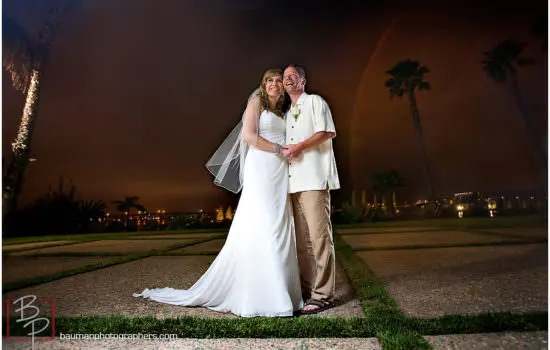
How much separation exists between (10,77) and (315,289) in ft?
12.6

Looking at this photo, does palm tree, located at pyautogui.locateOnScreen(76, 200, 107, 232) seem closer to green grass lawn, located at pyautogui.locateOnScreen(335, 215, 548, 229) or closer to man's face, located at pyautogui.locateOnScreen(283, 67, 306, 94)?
green grass lawn, located at pyautogui.locateOnScreen(335, 215, 548, 229)

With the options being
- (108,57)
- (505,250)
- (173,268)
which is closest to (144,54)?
(108,57)

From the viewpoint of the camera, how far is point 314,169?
236 cm

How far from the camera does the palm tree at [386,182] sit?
587 centimetres

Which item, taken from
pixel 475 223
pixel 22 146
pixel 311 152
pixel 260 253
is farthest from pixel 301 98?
pixel 475 223

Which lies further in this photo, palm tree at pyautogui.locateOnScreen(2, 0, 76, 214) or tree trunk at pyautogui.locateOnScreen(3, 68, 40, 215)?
tree trunk at pyautogui.locateOnScreen(3, 68, 40, 215)

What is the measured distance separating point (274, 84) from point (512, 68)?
205 centimetres

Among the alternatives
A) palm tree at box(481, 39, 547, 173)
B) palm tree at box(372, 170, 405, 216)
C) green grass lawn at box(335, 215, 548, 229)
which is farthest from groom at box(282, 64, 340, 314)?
green grass lawn at box(335, 215, 548, 229)

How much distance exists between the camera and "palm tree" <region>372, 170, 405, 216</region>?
5873 mm

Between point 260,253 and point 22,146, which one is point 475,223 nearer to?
point 260,253

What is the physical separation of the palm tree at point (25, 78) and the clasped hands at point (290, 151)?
10.2 ft

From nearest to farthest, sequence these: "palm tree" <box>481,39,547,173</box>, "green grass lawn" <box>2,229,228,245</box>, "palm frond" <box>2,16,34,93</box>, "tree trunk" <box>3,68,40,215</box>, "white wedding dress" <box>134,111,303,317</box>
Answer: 1. "white wedding dress" <box>134,111,303,317</box>
2. "palm tree" <box>481,39,547,173</box>
3. "palm frond" <box>2,16,34,93</box>
4. "tree trunk" <box>3,68,40,215</box>
5. "green grass lawn" <box>2,229,228,245</box>

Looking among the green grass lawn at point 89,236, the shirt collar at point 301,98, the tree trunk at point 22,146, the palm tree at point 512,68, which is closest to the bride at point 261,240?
the shirt collar at point 301,98

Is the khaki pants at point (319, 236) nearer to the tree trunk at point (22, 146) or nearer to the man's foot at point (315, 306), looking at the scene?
the man's foot at point (315, 306)
